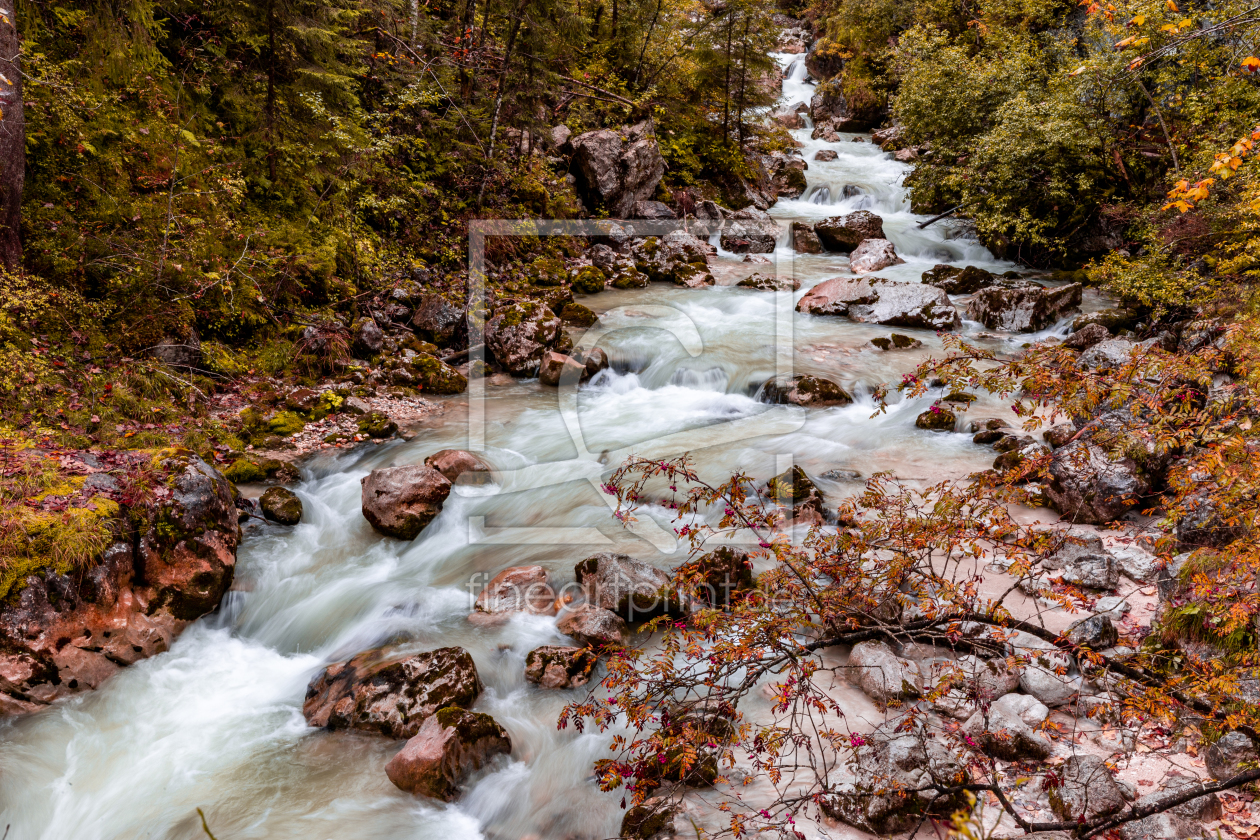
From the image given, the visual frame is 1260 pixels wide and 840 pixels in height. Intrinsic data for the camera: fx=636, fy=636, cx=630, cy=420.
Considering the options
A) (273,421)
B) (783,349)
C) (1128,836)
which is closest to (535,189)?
(783,349)

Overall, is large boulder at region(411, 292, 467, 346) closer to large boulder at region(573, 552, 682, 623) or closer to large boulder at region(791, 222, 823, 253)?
large boulder at region(573, 552, 682, 623)

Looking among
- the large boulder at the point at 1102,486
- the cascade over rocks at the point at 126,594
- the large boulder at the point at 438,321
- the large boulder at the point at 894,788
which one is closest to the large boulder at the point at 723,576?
the large boulder at the point at 894,788

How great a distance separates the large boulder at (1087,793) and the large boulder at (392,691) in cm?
403

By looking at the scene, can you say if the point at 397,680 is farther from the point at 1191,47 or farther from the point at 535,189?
the point at 1191,47

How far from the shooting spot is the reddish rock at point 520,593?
6230 mm

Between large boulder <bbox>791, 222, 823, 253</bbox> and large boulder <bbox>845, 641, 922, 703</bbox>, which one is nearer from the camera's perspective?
large boulder <bbox>845, 641, 922, 703</bbox>

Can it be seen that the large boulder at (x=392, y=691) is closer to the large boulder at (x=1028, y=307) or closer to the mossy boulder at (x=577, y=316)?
the mossy boulder at (x=577, y=316)

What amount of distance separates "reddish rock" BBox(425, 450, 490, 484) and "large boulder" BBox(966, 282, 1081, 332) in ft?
34.7

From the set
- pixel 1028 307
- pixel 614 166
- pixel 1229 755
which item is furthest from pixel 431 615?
pixel 614 166

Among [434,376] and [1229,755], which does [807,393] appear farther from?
[1229,755]

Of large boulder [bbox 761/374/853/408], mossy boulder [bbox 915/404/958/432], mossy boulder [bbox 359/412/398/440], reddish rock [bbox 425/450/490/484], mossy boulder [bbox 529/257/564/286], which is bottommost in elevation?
reddish rock [bbox 425/450/490/484]

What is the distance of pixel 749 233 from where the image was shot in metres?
18.7

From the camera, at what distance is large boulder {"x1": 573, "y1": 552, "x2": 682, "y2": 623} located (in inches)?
229

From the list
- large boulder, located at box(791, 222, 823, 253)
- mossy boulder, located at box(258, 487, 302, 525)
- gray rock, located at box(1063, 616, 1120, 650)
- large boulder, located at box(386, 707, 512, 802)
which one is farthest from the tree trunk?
large boulder, located at box(791, 222, 823, 253)
